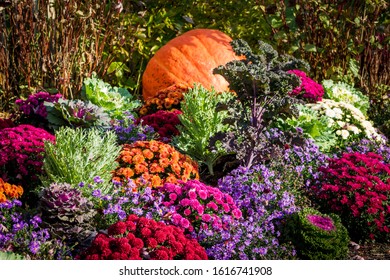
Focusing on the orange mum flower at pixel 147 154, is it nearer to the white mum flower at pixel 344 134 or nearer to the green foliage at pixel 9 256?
the green foliage at pixel 9 256

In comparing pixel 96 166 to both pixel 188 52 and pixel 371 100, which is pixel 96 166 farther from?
pixel 371 100

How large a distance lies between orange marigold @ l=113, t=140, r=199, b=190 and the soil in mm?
1256

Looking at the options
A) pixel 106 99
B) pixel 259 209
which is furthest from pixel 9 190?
pixel 106 99

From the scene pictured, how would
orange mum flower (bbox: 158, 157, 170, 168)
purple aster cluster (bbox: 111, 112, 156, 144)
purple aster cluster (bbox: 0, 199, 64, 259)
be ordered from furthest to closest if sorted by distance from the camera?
purple aster cluster (bbox: 111, 112, 156, 144), orange mum flower (bbox: 158, 157, 170, 168), purple aster cluster (bbox: 0, 199, 64, 259)

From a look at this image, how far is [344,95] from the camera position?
7.21m

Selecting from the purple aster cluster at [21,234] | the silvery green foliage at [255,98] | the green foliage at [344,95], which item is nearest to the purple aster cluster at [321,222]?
the silvery green foliage at [255,98]

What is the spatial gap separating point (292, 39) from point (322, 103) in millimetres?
1911

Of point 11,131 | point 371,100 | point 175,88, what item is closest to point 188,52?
point 175,88

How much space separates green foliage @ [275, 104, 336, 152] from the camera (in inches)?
224

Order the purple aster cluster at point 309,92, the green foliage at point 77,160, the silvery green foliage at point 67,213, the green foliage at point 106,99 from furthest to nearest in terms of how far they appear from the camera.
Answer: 1. the purple aster cluster at point 309,92
2. the green foliage at point 106,99
3. the green foliage at point 77,160
4. the silvery green foliage at point 67,213

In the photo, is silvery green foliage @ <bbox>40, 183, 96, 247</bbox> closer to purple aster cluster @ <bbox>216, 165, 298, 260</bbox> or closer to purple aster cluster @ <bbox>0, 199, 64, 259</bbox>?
purple aster cluster @ <bbox>0, 199, 64, 259</bbox>

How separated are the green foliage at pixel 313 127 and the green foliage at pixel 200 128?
1.87 feet

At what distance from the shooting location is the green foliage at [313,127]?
18.7 ft

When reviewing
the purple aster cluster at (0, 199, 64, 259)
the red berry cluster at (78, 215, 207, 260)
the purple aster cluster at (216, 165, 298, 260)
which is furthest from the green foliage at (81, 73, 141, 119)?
the red berry cluster at (78, 215, 207, 260)
